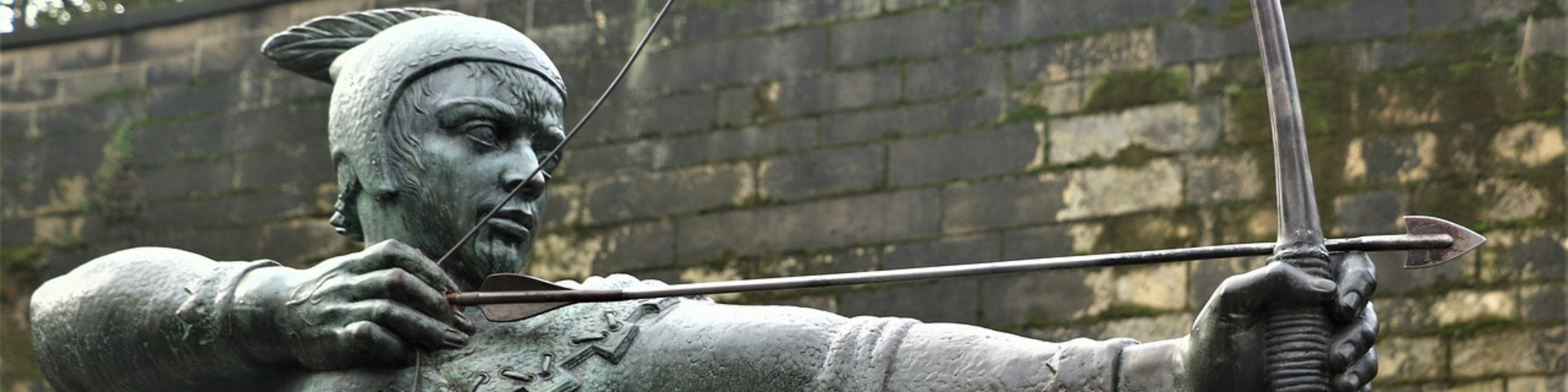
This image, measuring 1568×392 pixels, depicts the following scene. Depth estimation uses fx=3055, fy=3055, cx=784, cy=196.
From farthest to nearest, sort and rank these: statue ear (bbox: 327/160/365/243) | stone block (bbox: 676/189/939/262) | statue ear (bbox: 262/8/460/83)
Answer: stone block (bbox: 676/189/939/262), statue ear (bbox: 262/8/460/83), statue ear (bbox: 327/160/365/243)

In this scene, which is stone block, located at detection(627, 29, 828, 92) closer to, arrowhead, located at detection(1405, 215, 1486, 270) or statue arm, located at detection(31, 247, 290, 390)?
statue arm, located at detection(31, 247, 290, 390)

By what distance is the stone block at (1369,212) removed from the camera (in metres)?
12.8

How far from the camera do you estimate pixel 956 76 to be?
1423 cm

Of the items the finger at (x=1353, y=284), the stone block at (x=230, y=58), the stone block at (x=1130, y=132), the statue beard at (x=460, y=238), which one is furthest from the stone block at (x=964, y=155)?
the finger at (x=1353, y=284)

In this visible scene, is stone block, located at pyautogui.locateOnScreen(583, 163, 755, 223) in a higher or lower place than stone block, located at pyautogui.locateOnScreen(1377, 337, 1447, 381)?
higher

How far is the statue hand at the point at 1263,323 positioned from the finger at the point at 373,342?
4.17 ft

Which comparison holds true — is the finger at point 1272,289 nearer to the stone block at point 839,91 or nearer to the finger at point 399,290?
the finger at point 399,290

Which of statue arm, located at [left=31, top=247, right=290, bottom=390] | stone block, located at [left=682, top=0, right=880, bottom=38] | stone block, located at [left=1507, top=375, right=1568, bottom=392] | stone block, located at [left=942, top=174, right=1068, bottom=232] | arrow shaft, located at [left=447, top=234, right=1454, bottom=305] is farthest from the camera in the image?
stone block, located at [left=682, top=0, right=880, bottom=38]

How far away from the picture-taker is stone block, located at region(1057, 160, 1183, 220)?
44.4 feet

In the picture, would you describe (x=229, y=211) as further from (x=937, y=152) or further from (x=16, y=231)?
(x=937, y=152)

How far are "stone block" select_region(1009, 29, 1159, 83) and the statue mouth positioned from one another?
29.8ft

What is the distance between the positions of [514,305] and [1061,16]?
9.56m

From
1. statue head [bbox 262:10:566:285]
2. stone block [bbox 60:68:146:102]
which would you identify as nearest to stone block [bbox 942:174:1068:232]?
stone block [bbox 60:68:146:102]

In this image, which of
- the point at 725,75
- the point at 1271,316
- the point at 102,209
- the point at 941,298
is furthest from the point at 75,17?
the point at 1271,316
